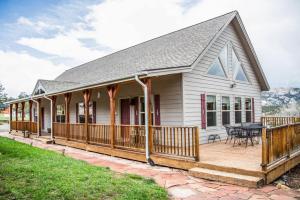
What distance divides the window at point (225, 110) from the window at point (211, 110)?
2.55ft

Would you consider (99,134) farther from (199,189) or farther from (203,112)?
(199,189)

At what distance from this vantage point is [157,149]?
8359mm

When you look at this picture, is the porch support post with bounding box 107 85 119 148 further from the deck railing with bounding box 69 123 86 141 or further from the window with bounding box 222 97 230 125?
the window with bounding box 222 97 230 125

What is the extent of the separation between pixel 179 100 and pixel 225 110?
3.39 m

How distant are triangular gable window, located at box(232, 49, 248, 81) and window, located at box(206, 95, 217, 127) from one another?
97.7 inches

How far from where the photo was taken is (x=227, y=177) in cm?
587

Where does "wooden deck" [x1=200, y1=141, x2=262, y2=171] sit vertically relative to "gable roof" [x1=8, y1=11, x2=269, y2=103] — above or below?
below

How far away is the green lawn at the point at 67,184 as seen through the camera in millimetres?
4637

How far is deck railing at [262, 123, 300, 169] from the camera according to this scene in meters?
5.76

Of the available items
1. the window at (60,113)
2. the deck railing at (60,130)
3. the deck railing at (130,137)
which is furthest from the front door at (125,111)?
the window at (60,113)

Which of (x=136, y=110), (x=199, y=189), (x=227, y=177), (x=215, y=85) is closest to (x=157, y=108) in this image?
(x=136, y=110)

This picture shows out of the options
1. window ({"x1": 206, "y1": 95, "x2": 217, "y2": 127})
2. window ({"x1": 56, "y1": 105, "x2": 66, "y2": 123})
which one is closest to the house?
window ({"x1": 206, "y1": 95, "x2": 217, "y2": 127})

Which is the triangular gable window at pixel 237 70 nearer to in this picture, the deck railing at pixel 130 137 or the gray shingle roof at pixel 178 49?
the gray shingle roof at pixel 178 49

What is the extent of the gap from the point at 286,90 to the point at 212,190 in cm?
7281
